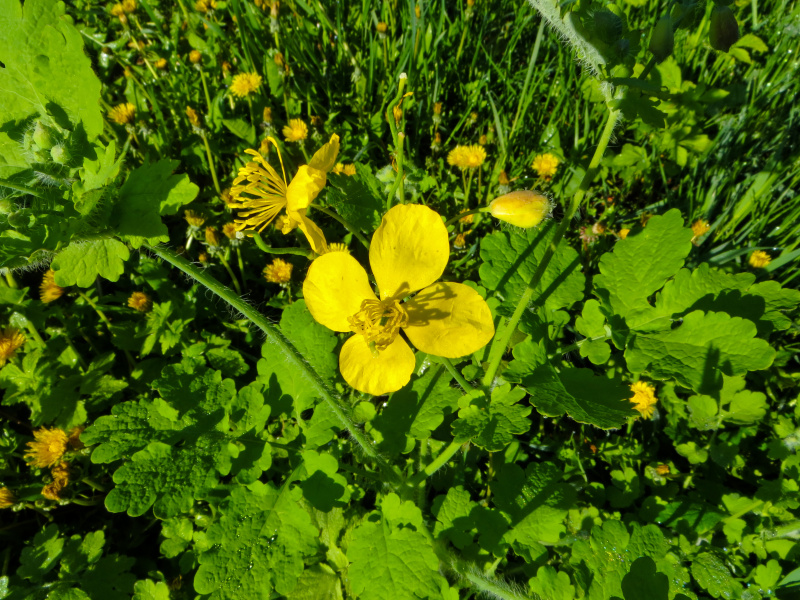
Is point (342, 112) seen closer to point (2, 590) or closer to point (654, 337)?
point (654, 337)

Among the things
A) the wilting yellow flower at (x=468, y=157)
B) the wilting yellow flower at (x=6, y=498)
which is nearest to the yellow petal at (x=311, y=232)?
the wilting yellow flower at (x=468, y=157)

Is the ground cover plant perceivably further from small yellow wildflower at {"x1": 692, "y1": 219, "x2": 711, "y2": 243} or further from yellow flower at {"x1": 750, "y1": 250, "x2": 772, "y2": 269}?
small yellow wildflower at {"x1": 692, "y1": 219, "x2": 711, "y2": 243}

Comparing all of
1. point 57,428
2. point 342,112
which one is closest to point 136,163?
point 342,112

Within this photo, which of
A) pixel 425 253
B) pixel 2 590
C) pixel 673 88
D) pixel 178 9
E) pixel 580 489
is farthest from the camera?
pixel 178 9

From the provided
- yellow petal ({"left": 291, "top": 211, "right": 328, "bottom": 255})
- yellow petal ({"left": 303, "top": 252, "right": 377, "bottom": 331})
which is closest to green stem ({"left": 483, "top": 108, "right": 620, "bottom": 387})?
yellow petal ({"left": 303, "top": 252, "right": 377, "bottom": 331})

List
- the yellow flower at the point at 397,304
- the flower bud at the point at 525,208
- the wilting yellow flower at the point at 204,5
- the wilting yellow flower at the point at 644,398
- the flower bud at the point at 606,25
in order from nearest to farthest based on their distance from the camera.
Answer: the flower bud at the point at 606,25 < the flower bud at the point at 525,208 < the yellow flower at the point at 397,304 < the wilting yellow flower at the point at 644,398 < the wilting yellow flower at the point at 204,5

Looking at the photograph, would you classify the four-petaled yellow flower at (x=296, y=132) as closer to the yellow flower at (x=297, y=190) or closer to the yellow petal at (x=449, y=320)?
the yellow flower at (x=297, y=190)

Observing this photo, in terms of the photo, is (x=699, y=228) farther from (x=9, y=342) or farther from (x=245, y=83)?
(x=9, y=342)
